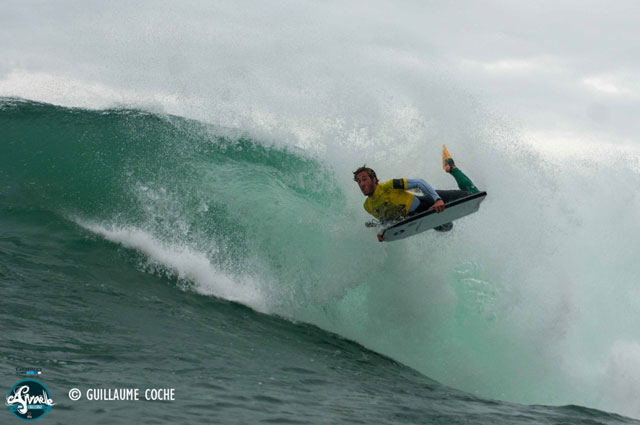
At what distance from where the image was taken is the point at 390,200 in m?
9.22

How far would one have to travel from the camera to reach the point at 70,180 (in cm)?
1290

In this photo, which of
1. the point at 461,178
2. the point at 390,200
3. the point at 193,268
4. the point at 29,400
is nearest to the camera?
the point at 29,400

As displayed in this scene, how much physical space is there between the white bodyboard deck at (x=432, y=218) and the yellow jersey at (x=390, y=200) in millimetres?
271

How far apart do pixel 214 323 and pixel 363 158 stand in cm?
516

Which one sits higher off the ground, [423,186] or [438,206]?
[423,186]

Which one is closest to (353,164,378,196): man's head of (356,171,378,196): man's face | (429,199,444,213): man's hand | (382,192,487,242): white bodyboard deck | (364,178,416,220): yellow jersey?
(356,171,378,196): man's face

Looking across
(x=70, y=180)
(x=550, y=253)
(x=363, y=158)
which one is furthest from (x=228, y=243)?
(x=550, y=253)

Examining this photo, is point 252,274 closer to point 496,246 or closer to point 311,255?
point 311,255

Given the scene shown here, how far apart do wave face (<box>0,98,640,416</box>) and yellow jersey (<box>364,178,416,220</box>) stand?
1.41 m

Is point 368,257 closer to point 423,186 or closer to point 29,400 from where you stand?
point 423,186

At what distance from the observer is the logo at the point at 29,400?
4.35 m

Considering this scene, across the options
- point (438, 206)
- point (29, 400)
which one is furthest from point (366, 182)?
point (29, 400)

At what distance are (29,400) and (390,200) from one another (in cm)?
609

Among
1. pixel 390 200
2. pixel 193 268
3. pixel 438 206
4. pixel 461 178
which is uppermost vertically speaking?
pixel 461 178
